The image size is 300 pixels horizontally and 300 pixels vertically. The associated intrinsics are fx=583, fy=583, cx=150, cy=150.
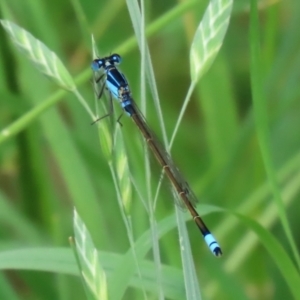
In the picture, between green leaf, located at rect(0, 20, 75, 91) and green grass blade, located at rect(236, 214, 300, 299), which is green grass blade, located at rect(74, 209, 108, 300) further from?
green grass blade, located at rect(236, 214, 300, 299)

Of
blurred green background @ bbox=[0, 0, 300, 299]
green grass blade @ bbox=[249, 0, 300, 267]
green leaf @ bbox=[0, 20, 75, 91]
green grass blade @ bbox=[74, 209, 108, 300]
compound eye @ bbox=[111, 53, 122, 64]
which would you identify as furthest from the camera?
blurred green background @ bbox=[0, 0, 300, 299]

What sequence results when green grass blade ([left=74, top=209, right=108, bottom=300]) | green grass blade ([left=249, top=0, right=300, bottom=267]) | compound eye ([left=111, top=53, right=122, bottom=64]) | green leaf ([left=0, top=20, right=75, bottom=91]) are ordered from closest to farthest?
green grass blade ([left=74, top=209, right=108, bottom=300])
green leaf ([left=0, top=20, right=75, bottom=91])
green grass blade ([left=249, top=0, right=300, bottom=267])
compound eye ([left=111, top=53, right=122, bottom=64])

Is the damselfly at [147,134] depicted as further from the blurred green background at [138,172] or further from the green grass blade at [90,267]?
the green grass blade at [90,267]

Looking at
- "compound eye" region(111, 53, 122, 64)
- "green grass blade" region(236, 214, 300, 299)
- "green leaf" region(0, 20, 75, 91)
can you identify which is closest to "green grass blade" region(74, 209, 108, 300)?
"green leaf" region(0, 20, 75, 91)

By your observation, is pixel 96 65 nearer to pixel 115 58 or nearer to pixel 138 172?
pixel 115 58

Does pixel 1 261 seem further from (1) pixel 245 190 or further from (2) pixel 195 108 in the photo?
(2) pixel 195 108

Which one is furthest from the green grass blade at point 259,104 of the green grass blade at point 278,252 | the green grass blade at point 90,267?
the green grass blade at point 90,267

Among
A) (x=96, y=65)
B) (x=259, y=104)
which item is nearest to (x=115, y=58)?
(x=96, y=65)

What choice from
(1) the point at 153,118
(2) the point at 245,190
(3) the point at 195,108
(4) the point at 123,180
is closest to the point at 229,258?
(2) the point at 245,190
